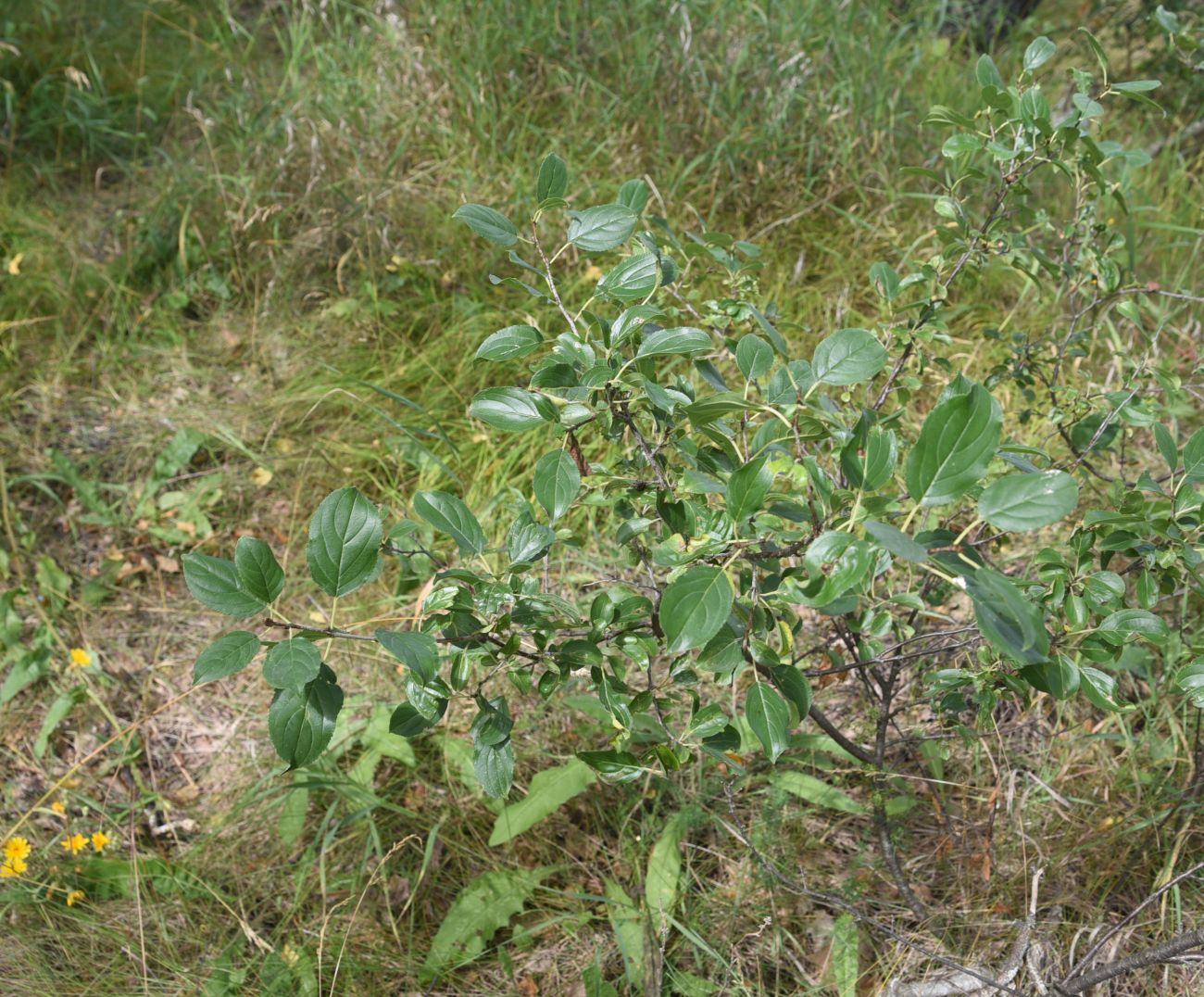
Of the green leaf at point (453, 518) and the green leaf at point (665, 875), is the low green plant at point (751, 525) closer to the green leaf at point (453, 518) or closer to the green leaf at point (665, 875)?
the green leaf at point (453, 518)

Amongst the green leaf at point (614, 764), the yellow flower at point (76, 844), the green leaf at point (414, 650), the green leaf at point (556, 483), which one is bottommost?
the yellow flower at point (76, 844)

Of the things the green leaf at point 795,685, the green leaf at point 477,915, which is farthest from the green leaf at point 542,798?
the green leaf at point 795,685

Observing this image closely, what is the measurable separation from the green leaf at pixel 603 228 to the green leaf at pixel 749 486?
36 centimetres

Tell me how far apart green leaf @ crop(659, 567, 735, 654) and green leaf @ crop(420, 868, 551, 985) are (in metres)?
1.05

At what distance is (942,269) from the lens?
162 centimetres

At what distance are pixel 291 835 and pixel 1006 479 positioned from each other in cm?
161

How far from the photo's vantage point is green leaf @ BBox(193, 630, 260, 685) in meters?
0.99

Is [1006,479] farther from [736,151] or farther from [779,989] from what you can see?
[736,151]

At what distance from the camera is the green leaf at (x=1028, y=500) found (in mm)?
813

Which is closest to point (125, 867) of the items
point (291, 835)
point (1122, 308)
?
point (291, 835)

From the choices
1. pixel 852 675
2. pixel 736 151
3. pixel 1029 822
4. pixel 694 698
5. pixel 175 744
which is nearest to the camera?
pixel 694 698

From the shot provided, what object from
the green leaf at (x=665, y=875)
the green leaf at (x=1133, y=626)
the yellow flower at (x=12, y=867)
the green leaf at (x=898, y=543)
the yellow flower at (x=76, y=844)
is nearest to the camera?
the green leaf at (x=898, y=543)

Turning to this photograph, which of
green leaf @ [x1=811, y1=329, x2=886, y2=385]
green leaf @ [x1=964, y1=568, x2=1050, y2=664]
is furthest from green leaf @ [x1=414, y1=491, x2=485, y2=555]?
green leaf @ [x1=964, y1=568, x2=1050, y2=664]

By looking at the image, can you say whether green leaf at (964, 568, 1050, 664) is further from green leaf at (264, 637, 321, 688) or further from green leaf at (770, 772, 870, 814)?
green leaf at (770, 772, 870, 814)
